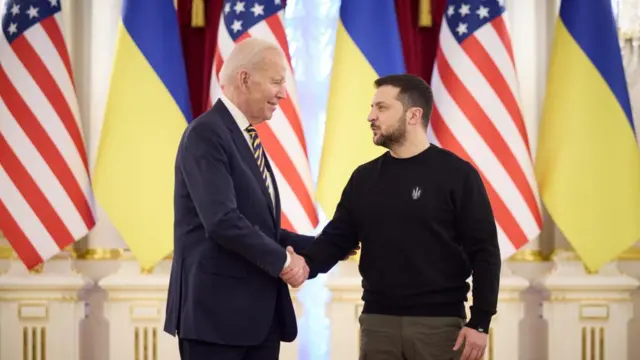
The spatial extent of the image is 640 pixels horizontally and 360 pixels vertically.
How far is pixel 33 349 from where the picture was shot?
183 inches

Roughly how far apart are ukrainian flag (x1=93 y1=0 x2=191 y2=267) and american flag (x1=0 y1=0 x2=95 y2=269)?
7.2 inches

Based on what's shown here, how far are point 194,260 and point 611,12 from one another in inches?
119

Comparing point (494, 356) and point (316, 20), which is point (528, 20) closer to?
point (316, 20)

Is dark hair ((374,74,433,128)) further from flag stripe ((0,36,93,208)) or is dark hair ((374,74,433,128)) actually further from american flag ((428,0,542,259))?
flag stripe ((0,36,93,208))

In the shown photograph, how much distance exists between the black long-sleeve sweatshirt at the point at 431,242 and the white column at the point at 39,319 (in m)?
2.54

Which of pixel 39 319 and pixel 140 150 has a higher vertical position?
pixel 140 150

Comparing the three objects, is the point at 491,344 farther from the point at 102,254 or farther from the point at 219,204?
the point at 219,204

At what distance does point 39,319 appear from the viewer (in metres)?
4.65

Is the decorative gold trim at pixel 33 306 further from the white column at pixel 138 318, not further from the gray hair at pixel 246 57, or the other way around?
the gray hair at pixel 246 57

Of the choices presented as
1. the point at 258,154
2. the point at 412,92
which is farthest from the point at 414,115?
the point at 258,154

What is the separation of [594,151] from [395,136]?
222 centimetres

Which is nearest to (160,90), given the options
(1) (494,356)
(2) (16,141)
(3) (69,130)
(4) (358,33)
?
(3) (69,130)

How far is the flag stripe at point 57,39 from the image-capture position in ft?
14.9

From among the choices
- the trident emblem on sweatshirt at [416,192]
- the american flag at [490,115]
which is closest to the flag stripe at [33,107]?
the american flag at [490,115]
